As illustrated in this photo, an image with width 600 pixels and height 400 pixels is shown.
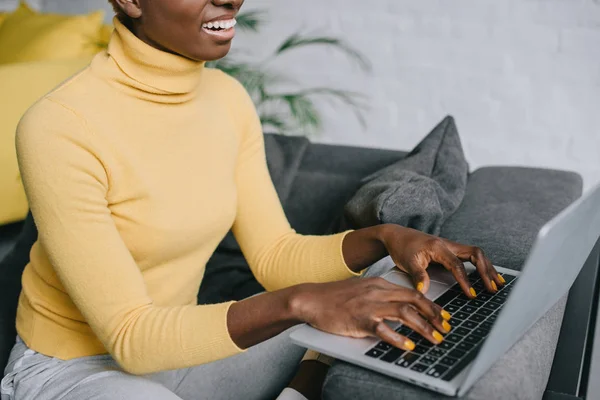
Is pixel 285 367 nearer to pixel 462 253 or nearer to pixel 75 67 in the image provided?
pixel 462 253

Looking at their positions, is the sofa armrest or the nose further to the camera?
the nose

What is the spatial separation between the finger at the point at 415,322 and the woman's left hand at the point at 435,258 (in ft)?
0.46

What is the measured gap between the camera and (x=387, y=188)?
1.50 metres

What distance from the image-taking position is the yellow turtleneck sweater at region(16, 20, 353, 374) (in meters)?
1.09

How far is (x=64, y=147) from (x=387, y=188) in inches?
25.6

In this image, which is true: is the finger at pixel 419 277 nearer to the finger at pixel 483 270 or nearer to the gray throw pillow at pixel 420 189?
the finger at pixel 483 270

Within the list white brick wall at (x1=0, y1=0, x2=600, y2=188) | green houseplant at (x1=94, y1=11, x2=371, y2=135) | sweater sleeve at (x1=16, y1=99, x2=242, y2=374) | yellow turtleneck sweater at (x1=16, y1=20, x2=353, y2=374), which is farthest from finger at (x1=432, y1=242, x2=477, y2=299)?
white brick wall at (x1=0, y1=0, x2=600, y2=188)

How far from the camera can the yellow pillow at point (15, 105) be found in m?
2.16

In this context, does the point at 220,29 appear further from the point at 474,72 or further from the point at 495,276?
the point at 474,72

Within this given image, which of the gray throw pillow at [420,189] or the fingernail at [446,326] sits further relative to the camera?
the gray throw pillow at [420,189]

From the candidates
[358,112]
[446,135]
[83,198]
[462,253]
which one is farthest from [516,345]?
[358,112]

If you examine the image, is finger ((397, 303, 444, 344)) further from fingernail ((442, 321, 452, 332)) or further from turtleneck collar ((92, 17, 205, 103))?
turtleneck collar ((92, 17, 205, 103))

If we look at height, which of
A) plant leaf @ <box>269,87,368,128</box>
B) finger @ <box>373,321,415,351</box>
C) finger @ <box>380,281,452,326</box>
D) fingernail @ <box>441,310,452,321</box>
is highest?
finger @ <box>380,281,452,326</box>

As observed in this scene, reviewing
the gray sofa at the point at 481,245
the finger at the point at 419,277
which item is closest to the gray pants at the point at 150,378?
the gray sofa at the point at 481,245
